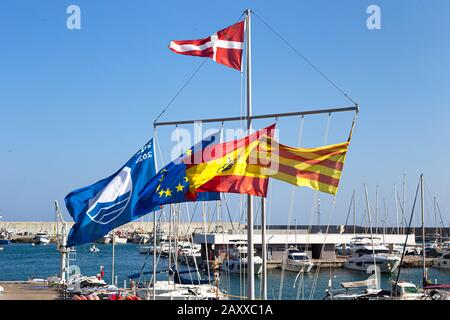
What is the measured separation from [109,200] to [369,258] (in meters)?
68.4

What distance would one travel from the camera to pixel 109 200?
22219 millimetres

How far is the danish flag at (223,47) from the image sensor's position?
18.2 meters

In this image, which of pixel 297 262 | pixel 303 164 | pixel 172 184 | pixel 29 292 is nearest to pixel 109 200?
pixel 172 184

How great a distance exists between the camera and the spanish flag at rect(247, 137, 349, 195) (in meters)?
17.0

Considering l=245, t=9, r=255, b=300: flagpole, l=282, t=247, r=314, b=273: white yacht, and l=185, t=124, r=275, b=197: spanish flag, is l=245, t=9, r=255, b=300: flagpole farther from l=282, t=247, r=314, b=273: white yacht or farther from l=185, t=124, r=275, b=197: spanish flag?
l=282, t=247, r=314, b=273: white yacht

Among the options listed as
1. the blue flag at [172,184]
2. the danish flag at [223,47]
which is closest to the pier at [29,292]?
the blue flag at [172,184]

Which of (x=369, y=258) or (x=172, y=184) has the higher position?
(x=172, y=184)

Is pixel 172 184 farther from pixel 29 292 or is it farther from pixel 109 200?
pixel 29 292

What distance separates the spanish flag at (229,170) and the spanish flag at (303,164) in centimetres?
22

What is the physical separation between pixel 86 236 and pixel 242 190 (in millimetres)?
7024

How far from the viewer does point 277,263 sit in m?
91.8
